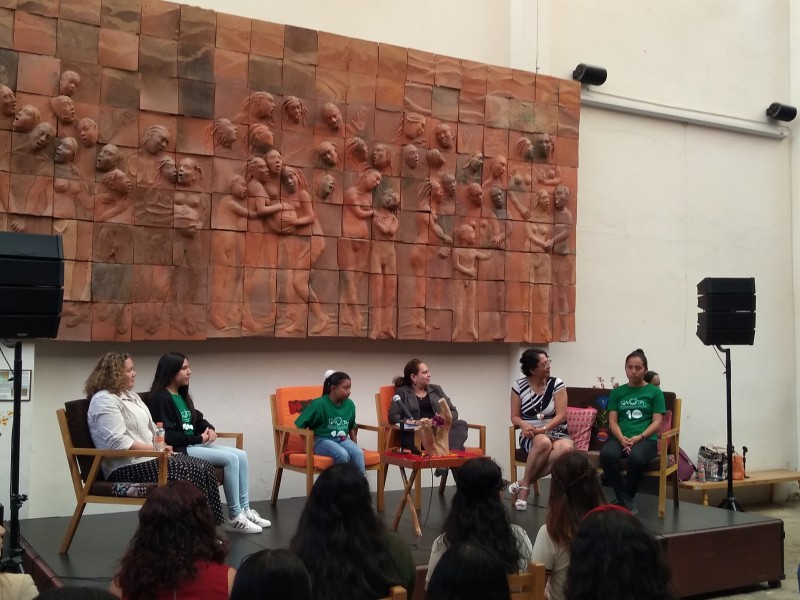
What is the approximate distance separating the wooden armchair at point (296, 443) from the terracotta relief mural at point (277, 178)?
0.44 meters

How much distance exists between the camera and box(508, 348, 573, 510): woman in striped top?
18.9 ft

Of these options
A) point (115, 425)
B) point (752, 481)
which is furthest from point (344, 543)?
point (752, 481)

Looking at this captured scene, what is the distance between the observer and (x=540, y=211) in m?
7.30

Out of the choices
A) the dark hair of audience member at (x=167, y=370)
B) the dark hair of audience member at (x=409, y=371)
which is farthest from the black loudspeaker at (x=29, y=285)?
the dark hair of audience member at (x=409, y=371)

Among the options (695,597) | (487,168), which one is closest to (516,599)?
(695,597)

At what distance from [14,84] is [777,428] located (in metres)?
7.27

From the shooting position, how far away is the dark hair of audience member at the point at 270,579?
1.86m

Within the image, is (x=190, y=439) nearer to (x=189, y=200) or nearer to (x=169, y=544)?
(x=189, y=200)

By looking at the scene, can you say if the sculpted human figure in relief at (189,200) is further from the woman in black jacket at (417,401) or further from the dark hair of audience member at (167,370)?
the woman in black jacket at (417,401)

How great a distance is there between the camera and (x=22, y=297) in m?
4.28

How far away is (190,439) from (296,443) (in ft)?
3.37

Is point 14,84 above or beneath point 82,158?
above

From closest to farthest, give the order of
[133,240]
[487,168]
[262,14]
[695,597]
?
[695,597] → [133,240] → [262,14] → [487,168]

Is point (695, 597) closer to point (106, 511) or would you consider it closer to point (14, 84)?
point (106, 511)
